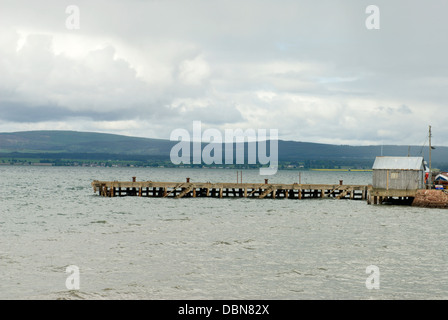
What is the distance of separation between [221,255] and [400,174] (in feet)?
115

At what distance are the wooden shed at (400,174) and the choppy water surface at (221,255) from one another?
341 inches

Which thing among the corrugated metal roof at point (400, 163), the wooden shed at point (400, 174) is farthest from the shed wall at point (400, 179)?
the corrugated metal roof at point (400, 163)

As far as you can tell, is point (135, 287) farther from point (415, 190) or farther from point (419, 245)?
point (415, 190)

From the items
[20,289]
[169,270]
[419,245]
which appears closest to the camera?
[20,289]

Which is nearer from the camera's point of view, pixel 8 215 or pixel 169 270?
pixel 169 270

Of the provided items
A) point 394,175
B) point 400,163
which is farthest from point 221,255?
point 400,163

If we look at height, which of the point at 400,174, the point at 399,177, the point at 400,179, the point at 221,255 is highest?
the point at 400,174

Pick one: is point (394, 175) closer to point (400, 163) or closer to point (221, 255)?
point (400, 163)

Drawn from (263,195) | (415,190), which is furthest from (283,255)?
(263,195)

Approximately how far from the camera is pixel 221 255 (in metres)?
24.7
